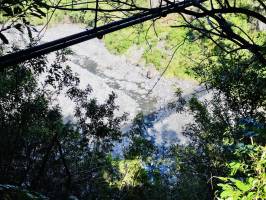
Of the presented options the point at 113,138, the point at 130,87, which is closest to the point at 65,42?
the point at 113,138

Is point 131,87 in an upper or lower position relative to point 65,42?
upper

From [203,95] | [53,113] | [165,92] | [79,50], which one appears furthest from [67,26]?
[53,113]

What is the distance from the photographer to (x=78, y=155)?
417 inches

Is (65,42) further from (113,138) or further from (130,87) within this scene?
(130,87)

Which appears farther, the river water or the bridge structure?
the river water

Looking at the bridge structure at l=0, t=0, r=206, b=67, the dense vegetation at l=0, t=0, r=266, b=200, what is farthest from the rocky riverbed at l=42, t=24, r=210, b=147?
the bridge structure at l=0, t=0, r=206, b=67

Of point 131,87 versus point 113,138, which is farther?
point 131,87

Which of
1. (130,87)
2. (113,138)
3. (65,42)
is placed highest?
(130,87)

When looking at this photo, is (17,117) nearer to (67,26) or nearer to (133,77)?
(133,77)

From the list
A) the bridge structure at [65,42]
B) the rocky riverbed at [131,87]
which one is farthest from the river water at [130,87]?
the bridge structure at [65,42]

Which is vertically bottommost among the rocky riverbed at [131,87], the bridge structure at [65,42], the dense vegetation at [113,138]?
the bridge structure at [65,42]

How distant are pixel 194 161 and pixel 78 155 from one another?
9.22 ft

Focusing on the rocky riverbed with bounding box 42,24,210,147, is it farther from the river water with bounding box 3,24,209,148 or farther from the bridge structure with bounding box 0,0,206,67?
the bridge structure with bounding box 0,0,206,67

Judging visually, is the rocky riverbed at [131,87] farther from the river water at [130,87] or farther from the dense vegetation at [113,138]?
the dense vegetation at [113,138]
